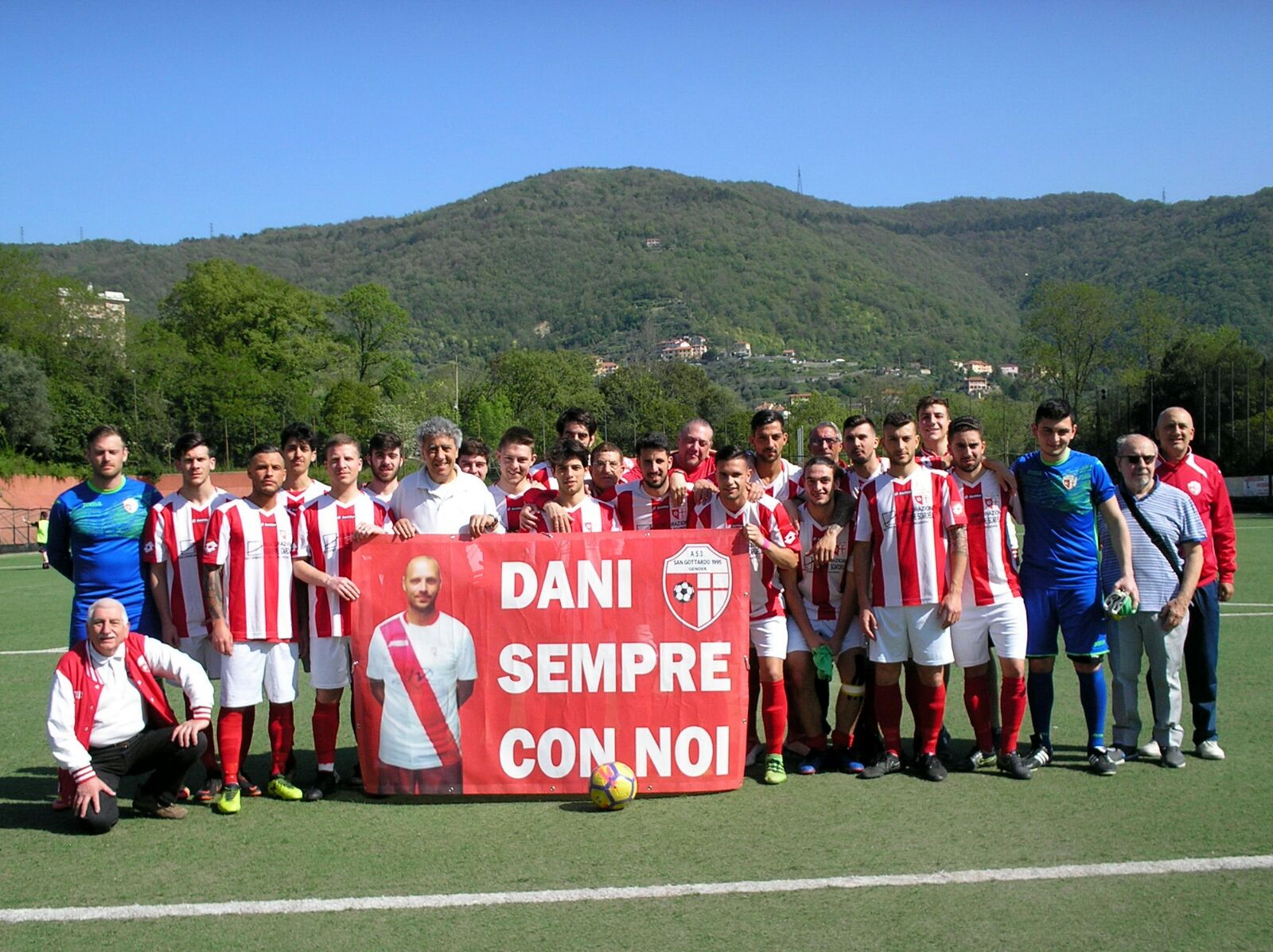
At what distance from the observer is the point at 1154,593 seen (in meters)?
6.21

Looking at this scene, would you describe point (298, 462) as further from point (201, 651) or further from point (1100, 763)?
point (1100, 763)

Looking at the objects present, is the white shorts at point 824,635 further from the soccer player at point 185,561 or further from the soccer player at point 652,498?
the soccer player at point 185,561

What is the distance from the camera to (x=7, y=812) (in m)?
5.61

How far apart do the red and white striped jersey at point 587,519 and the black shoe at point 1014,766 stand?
2.41 m

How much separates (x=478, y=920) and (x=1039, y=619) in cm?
352

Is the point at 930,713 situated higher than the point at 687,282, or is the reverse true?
the point at 687,282

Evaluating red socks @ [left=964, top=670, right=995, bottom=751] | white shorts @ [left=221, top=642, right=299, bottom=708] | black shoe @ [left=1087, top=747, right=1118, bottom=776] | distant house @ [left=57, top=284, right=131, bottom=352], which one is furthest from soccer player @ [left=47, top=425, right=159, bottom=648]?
distant house @ [left=57, top=284, right=131, bottom=352]

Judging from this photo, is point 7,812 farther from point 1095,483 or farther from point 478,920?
point 1095,483

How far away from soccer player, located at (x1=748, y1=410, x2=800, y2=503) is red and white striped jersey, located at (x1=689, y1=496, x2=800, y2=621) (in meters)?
0.29

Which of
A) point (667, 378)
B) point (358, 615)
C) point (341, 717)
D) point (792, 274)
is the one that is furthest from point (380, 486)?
point (792, 274)

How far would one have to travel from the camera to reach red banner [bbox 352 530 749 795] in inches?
227

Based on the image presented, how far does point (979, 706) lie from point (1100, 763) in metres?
0.67

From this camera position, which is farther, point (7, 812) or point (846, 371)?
point (846, 371)

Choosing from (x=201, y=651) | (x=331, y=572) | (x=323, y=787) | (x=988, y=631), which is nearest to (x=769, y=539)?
(x=988, y=631)
